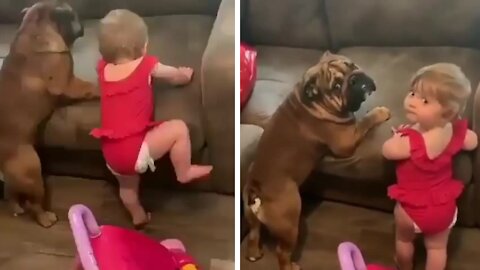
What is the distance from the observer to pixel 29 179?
0.87 m

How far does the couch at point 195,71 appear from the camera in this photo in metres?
0.81

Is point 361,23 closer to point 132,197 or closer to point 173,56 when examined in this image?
point 173,56

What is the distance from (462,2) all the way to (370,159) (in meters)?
0.19

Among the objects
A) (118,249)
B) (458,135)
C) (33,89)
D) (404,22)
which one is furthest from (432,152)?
(33,89)

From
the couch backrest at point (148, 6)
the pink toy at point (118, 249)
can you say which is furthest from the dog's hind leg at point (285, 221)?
the couch backrest at point (148, 6)

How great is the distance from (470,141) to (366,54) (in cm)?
14

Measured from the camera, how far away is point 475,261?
0.76m

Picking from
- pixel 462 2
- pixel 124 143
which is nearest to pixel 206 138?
pixel 124 143

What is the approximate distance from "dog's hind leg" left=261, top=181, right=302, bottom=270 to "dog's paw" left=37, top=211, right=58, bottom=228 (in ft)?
0.86

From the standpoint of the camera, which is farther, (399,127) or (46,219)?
(46,219)

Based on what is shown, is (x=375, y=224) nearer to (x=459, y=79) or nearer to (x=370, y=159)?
(x=370, y=159)

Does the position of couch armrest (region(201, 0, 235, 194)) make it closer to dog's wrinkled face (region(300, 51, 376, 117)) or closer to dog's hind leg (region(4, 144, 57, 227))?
dog's wrinkled face (region(300, 51, 376, 117))

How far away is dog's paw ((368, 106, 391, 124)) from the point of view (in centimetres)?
77

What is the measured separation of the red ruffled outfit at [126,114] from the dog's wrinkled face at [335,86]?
0.18m
